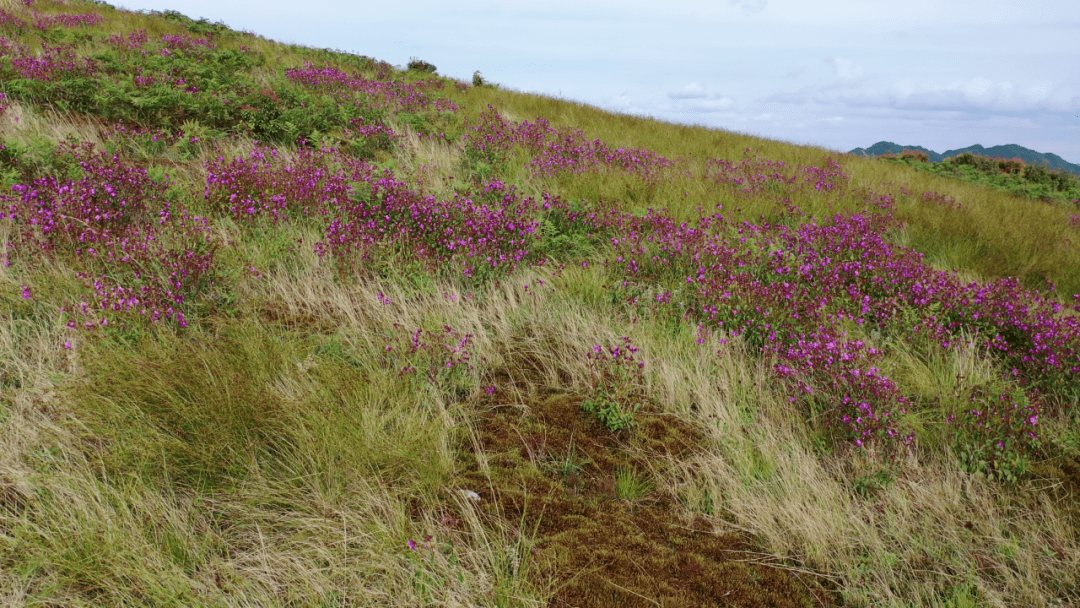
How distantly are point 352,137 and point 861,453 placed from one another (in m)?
7.62

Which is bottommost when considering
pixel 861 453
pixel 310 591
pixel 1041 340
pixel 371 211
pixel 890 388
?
pixel 310 591

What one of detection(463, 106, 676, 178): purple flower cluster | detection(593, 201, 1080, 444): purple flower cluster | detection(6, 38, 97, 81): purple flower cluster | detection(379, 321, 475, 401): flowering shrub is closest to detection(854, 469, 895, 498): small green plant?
detection(593, 201, 1080, 444): purple flower cluster

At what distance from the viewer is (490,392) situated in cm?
366

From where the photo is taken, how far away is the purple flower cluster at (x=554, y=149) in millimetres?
8217

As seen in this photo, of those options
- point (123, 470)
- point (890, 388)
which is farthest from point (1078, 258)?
point (123, 470)

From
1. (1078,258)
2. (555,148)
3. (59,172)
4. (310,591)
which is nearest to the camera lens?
(310,591)

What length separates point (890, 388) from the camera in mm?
3537

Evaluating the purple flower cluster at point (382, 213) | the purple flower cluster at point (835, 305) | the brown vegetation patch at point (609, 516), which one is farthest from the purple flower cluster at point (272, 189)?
the brown vegetation patch at point (609, 516)

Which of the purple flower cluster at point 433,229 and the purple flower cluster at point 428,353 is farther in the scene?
the purple flower cluster at point 433,229

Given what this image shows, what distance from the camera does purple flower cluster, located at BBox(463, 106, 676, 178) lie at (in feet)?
27.0

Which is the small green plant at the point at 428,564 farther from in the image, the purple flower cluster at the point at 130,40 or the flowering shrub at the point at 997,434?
the purple flower cluster at the point at 130,40

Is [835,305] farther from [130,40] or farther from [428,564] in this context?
[130,40]

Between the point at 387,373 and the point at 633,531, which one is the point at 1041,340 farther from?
the point at 387,373

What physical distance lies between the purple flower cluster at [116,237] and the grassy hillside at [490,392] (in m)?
0.03
